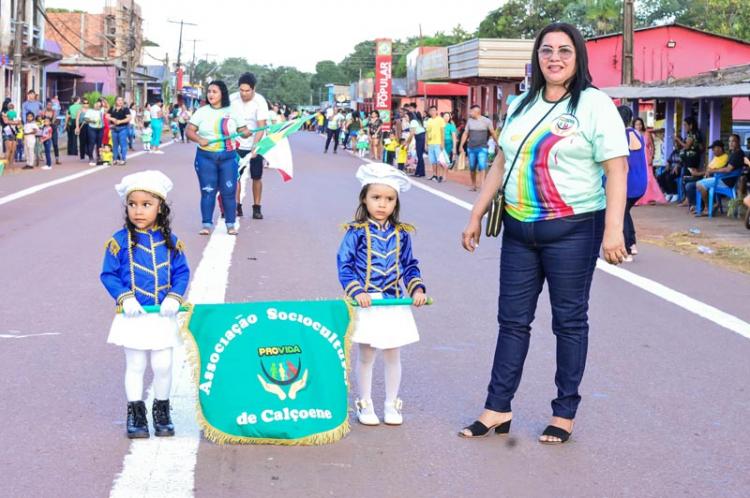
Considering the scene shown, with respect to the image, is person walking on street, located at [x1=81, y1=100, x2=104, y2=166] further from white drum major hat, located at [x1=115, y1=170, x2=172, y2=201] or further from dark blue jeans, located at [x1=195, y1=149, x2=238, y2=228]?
white drum major hat, located at [x1=115, y1=170, x2=172, y2=201]

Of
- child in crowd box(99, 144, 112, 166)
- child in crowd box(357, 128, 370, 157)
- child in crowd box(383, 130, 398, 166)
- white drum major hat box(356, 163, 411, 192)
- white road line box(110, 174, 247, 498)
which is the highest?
child in crowd box(357, 128, 370, 157)

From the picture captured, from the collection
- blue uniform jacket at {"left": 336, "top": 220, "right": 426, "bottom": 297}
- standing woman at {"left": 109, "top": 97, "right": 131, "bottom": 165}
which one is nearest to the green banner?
blue uniform jacket at {"left": 336, "top": 220, "right": 426, "bottom": 297}

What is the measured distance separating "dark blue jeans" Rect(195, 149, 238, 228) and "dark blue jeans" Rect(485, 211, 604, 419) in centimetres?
810

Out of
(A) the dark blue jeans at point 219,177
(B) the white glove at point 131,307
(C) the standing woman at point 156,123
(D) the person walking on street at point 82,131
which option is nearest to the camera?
(B) the white glove at point 131,307

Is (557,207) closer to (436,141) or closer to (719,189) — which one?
(719,189)

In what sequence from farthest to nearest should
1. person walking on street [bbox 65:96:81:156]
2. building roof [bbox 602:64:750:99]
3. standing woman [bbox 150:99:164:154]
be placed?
standing woman [bbox 150:99:164:154] → person walking on street [bbox 65:96:81:156] → building roof [bbox 602:64:750:99]

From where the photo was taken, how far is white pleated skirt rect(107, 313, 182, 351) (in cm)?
529

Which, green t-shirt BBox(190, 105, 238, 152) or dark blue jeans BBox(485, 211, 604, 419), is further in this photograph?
green t-shirt BBox(190, 105, 238, 152)

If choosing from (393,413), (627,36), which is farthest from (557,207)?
(627,36)

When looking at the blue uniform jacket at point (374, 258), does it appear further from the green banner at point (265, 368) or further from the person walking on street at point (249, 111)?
the person walking on street at point (249, 111)

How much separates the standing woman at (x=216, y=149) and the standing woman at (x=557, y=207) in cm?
787

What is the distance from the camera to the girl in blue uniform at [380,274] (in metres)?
5.47

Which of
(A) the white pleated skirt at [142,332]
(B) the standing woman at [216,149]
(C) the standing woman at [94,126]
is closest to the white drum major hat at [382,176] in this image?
(A) the white pleated skirt at [142,332]

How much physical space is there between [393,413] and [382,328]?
0.48 meters
